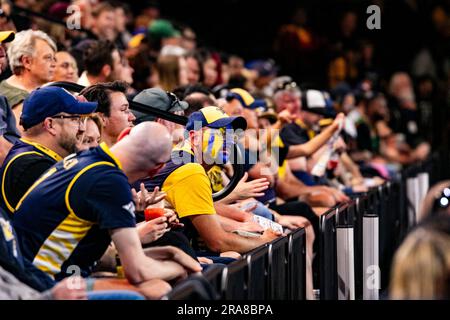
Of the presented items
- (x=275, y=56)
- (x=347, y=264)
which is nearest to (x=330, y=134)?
(x=347, y=264)

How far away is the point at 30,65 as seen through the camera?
6.96 m

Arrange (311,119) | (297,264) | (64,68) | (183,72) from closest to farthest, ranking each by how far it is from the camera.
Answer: (297,264), (64,68), (183,72), (311,119)

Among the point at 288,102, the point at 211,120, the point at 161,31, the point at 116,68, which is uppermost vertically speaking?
the point at 161,31

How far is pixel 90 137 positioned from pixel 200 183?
79 cm

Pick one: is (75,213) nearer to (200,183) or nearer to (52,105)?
(52,105)

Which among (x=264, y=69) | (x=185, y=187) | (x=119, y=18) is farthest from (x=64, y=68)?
(x=264, y=69)

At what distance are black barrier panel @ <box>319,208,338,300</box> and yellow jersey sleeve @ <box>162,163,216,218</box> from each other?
711 mm

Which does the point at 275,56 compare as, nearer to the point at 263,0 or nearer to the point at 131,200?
the point at 263,0

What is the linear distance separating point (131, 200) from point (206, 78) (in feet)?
20.9

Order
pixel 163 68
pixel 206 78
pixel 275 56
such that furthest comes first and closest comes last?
pixel 275 56 → pixel 206 78 → pixel 163 68

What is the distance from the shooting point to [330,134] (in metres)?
9.44

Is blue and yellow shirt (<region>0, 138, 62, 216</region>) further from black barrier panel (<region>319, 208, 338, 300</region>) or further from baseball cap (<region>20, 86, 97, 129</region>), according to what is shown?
black barrier panel (<region>319, 208, 338, 300</region>)

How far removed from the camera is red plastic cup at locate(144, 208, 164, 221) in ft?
17.3

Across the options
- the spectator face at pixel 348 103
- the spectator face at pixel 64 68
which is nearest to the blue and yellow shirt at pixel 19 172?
the spectator face at pixel 64 68
